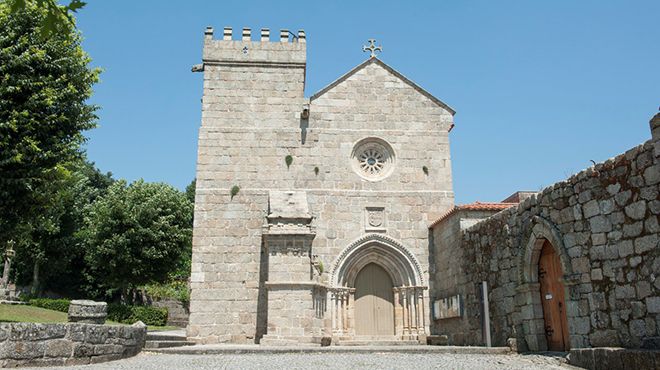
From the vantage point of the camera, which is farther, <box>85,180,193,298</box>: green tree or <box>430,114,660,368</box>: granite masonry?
<box>85,180,193,298</box>: green tree

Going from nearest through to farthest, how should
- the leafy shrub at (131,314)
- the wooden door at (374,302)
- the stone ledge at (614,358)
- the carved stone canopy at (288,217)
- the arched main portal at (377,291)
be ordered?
the stone ledge at (614,358) < the carved stone canopy at (288,217) < the arched main portal at (377,291) < the wooden door at (374,302) < the leafy shrub at (131,314)

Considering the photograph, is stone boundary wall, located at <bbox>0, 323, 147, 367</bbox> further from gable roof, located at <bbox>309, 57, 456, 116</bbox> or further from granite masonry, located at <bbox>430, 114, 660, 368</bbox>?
gable roof, located at <bbox>309, 57, 456, 116</bbox>

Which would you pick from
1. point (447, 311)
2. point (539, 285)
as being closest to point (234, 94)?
point (447, 311)

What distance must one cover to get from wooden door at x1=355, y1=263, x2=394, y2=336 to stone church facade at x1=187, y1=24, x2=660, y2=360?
32mm

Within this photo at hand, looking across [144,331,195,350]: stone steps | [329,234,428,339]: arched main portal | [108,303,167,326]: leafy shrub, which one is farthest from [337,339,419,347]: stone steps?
[108,303,167,326]: leafy shrub

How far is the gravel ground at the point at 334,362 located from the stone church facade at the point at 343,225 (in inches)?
67.0

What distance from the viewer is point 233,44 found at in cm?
1675

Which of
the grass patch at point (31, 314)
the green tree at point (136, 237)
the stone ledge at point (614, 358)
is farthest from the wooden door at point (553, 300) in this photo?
the green tree at point (136, 237)

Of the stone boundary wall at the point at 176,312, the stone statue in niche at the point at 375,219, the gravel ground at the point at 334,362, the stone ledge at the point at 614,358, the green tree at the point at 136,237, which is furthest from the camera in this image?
the stone boundary wall at the point at 176,312

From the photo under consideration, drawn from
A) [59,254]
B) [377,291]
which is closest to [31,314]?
[377,291]

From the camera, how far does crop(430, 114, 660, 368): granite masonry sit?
23.0ft

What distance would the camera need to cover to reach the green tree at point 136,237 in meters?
24.5

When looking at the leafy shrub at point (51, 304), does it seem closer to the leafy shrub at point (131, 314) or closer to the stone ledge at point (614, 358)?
the leafy shrub at point (131, 314)

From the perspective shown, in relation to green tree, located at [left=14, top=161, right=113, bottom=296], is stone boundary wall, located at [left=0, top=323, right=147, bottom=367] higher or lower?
lower
